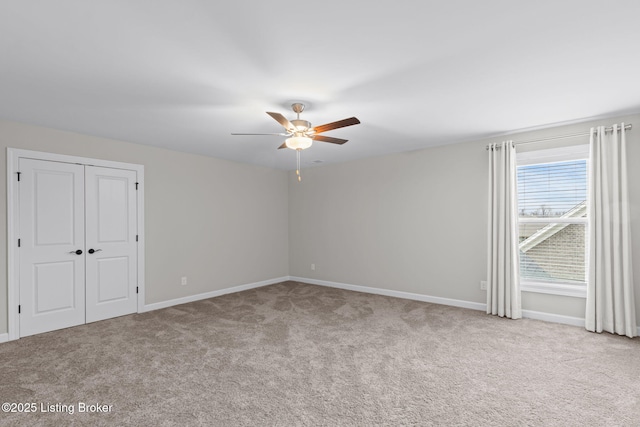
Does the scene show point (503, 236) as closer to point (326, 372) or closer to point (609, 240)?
point (609, 240)

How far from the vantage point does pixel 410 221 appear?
5457 mm

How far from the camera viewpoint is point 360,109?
135 inches

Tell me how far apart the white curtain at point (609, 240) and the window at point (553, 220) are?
26 centimetres

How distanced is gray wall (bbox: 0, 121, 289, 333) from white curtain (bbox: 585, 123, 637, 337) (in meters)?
5.13

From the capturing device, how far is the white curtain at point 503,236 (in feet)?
14.2

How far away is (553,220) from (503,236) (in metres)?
0.64

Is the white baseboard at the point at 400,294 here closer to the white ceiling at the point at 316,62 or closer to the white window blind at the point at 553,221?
the white window blind at the point at 553,221

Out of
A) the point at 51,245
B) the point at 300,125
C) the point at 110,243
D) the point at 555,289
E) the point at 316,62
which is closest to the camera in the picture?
the point at 316,62

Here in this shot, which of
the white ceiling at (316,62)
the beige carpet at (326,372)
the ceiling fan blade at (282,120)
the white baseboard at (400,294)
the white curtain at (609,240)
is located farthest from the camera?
the white baseboard at (400,294)

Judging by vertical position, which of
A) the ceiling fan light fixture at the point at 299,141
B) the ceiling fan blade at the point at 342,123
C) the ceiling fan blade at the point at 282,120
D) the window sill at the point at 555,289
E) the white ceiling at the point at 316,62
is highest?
the white ceiling at the point at 316,62

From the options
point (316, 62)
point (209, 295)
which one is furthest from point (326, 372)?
point (209, 295)

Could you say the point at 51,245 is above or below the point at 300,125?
below

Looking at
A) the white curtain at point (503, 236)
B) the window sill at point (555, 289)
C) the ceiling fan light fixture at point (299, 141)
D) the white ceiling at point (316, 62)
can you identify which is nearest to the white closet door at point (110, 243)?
the white ceiling at point (316, 62)

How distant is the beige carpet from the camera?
223cm
